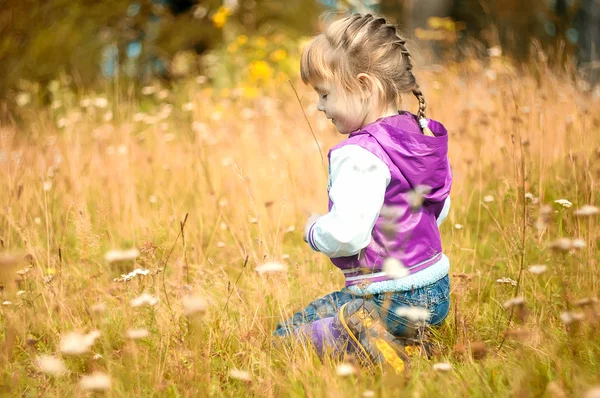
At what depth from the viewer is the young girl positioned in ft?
5.89

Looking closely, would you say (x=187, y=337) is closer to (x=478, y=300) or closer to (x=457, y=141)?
(x=478, y=300)

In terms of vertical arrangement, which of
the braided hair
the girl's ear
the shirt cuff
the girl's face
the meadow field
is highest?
the braided hair

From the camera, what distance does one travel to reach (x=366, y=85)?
75.8 inches

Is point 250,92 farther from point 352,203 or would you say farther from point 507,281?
point 352,203

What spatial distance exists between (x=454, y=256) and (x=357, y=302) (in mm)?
909

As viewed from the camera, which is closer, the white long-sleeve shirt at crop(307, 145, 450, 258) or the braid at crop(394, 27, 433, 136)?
the white long-sleeve shirt at crop(307, 145, 450, 258)

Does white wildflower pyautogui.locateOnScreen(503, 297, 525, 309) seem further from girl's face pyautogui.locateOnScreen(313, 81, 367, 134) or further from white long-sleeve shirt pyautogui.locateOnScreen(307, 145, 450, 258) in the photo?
girl's face pyautogui.locateOnScreen(313, 81, 367, 134)

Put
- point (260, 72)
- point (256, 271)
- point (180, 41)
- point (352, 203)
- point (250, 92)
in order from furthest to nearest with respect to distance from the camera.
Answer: point (180, 41) → point (260, 72) → point (250, 92) → point (256, 271) → point (352, 203)

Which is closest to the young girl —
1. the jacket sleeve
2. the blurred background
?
the jacket sleeve

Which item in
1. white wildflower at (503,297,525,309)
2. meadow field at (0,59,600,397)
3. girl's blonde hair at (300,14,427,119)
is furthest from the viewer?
girl's blonde hair at (300,14,427,119)

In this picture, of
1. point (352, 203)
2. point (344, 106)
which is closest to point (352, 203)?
point (352, 203)

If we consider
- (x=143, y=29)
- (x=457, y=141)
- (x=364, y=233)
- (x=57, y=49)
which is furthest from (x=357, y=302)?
(x=143, y=29)

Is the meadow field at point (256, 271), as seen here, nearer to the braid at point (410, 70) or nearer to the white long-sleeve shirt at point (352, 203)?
the white long-sleeve shirt at point (352, 203)

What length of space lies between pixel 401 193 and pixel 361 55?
0.43 m
